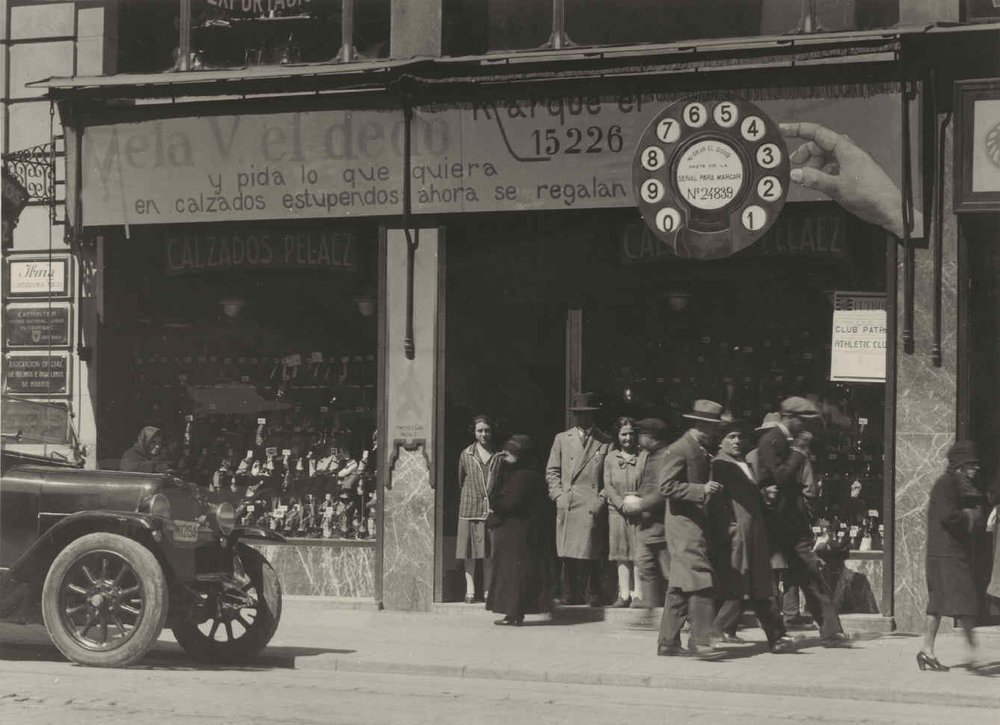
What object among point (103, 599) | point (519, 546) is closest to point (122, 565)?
point (103, 599)

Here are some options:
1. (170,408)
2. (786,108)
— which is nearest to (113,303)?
(170,408)

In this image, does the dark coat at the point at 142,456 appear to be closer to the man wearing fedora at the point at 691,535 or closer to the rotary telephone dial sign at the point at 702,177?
the rotary telephone dial sign at the point at 702,177

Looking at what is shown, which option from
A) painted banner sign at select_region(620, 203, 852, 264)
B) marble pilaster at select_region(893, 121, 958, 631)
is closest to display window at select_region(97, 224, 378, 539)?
painted banner sign at select_region(620, 203, 852, 264)

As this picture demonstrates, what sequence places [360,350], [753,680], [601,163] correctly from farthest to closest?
[360,350]
[601,163]
[753,680]

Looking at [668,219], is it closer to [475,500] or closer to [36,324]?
[475,500]

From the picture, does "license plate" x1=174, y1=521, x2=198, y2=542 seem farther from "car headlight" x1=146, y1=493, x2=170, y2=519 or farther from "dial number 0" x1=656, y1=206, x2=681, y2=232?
"dial number 0" x1=656, y1=206, x2=681, y2=232

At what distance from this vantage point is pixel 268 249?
16.9m

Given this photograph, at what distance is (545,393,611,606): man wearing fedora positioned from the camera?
50.3ft

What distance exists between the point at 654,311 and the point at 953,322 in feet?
9.67

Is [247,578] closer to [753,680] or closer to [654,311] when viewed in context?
[753,680]

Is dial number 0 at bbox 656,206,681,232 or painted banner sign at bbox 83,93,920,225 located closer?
dial number 0 at bbox 656,206,681,232

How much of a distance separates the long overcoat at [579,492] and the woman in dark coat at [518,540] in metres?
0.33

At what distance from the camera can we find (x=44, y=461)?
12.3 m

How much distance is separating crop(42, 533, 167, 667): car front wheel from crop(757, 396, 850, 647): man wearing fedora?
4.97 meters
